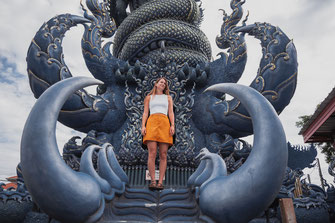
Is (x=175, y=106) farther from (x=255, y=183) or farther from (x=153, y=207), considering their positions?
(x=255, y=183)

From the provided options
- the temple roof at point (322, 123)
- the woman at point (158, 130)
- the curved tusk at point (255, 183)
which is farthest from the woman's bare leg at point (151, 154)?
the temple roof at point (322, 123)

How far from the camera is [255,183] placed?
2.49 m

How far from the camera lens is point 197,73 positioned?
6445 mm

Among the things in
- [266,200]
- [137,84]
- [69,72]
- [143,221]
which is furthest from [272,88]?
[69,72]

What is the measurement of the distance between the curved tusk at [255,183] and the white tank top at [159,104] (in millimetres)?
1267

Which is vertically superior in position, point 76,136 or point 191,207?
point 76,136

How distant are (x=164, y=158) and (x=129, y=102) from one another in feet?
9.81

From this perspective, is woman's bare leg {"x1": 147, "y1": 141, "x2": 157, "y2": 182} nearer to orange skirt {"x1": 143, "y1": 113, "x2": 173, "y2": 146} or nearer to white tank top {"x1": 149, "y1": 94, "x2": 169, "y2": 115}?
orange skirt {"x1": 143, "y1": 113, "x2": 173, "y2": 146}

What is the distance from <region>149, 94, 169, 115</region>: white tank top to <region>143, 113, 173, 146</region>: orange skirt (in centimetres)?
8

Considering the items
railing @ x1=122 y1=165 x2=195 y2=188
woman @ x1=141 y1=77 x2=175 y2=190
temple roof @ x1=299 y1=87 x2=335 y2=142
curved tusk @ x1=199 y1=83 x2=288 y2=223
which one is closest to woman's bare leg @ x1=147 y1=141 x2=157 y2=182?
woman @ x1=141 y1=77 x2=175 y2=190

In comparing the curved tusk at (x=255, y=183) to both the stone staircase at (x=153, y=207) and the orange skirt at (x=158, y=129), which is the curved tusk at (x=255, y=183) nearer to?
the stone staircase at (x=153, y=207)

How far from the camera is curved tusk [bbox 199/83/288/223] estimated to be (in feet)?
8.17

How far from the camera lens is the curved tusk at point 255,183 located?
8.17 ft

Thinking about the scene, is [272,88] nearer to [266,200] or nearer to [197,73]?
[197,73]
